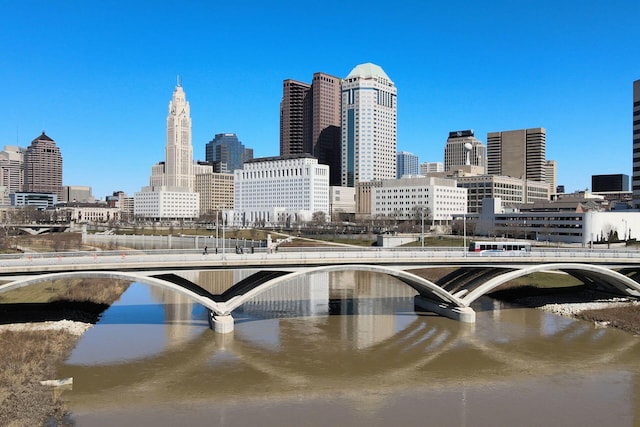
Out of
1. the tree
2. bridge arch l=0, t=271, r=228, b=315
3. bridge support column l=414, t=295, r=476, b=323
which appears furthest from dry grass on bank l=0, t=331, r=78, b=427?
the tree

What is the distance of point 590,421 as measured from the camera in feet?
84.2

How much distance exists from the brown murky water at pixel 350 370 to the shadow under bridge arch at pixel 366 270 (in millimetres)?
1310

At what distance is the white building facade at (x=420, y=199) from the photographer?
17519 centimetres

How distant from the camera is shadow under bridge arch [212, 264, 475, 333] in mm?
41281

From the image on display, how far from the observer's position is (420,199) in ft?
583

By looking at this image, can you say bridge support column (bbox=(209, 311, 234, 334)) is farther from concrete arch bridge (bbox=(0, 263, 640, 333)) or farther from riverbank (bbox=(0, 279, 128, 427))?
riverbank (bbox=(0, 279, 128, 427))

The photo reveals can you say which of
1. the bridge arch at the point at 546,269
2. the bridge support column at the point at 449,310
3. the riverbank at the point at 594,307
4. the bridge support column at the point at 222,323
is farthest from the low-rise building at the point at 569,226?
the bridge support column at the point at 222,323

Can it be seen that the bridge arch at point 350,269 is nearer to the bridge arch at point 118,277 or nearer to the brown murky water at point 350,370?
the bridge arch at point 118,277

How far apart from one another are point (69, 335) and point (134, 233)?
Result: 5740 inches

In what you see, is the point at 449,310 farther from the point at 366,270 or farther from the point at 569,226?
the point at 569,226

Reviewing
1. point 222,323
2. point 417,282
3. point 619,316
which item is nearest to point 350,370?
point 222,323

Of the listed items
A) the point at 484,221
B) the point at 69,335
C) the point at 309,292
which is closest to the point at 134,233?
the point at 484,221

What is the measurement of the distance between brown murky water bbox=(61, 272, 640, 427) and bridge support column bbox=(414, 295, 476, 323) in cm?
86

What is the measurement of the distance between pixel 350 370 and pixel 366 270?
1274cm
